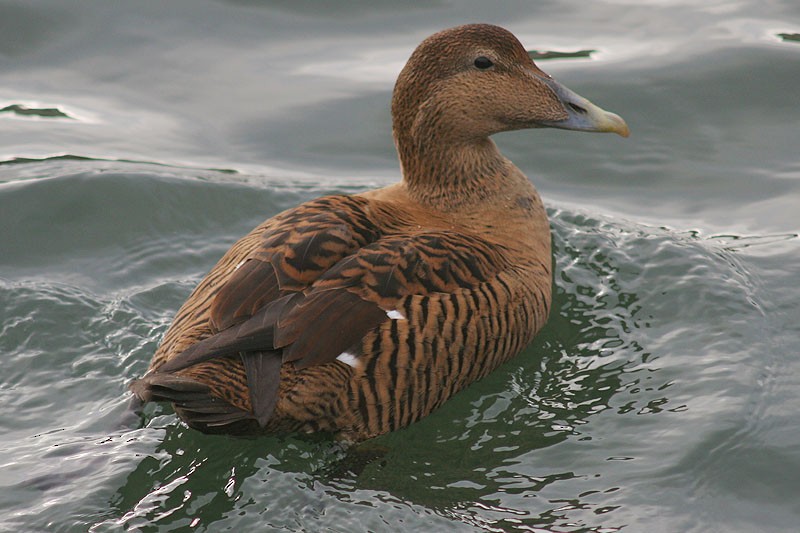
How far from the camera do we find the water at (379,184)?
4.61 metres

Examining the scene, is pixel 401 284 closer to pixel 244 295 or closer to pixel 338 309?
pixel 338 309

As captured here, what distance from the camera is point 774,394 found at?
17.3ft

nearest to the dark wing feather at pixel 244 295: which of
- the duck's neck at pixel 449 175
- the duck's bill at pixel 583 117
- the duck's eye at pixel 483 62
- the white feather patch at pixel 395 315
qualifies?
the white feather patch at pixel 395 315

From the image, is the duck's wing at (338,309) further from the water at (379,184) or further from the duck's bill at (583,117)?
the duck's bill at (583,117)

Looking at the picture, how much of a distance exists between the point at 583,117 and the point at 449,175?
76cm

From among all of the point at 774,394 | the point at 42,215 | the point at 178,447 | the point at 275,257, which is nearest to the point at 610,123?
the point at 774,394

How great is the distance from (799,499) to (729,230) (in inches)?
108

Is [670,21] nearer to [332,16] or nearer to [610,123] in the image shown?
[332,16]

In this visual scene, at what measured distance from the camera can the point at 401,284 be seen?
15.6ft

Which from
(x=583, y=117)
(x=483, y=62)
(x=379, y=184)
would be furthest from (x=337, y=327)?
(x=379, y=184)

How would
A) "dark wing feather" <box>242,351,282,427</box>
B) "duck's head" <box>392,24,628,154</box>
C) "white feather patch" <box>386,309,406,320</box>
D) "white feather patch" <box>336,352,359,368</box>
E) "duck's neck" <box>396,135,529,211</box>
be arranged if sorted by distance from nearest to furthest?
1. "dark wing feather" <box>242,351,282,427</box>
2. "white feather patch" <box>336,352,359,368</box>
3. "white feather patch" <box>386,309,406,320</box>
4. "duck's head" <box>392,24,628,154</box>
5. "duck's neck" <box>396,135,529,211</box>

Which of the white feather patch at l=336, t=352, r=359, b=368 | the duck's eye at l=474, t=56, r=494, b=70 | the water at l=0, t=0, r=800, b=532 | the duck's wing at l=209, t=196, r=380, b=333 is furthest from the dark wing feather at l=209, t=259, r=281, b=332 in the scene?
the duck's eye at l=474, t=56, r=494, b=70

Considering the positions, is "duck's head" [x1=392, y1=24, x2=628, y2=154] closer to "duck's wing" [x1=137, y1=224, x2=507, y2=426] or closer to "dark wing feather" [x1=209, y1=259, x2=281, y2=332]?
"duck's wing" [x1=137, y1=224, x2=507, y2=426]

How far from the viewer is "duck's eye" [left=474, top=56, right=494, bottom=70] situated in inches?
224
